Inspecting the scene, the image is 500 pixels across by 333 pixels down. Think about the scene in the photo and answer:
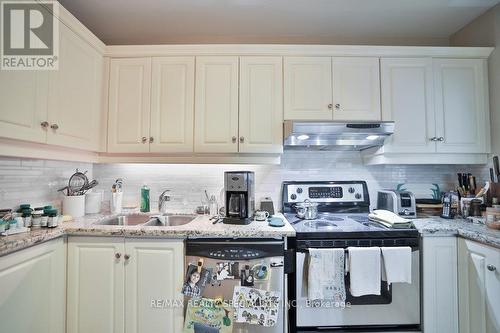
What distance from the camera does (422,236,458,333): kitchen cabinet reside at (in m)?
1.47

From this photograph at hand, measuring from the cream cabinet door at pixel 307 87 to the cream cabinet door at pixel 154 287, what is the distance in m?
1.29

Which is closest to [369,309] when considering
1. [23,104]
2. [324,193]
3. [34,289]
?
[324,193]

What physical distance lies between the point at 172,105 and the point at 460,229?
2.20m

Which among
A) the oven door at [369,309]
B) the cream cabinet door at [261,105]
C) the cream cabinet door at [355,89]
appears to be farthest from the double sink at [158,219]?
the cream cabinet door at [355,89]

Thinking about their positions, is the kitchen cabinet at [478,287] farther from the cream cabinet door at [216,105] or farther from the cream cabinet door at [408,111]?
the cream cabinet door at [216,105]

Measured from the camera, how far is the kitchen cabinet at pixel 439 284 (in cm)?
147

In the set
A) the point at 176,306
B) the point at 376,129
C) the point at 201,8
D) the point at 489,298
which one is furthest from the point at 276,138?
the point at 489,298

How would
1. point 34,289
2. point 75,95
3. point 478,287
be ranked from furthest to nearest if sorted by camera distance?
point 75,95 < point 478,287 < point 34,289

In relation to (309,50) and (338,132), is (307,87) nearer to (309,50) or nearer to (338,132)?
(309,50)

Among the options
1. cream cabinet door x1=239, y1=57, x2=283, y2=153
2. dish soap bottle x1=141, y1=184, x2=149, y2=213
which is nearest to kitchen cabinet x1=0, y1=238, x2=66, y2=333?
dish soap bottle x1=141, y1=184, x2=149, y2=213

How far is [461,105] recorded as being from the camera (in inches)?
71.1

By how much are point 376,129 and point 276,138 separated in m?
0.71

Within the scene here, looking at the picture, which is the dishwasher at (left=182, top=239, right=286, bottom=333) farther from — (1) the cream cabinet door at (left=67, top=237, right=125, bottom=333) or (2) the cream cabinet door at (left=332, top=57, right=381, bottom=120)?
(2) the cream cabinet door at (left=332, top=57, right=381, bottom=120)
